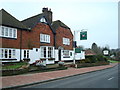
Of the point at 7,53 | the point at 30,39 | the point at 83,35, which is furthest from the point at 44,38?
the point at 7,53

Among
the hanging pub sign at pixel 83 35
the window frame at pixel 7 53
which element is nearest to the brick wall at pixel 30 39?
the window frame at pixel 7 53

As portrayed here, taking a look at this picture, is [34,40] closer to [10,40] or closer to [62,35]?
[10,40]

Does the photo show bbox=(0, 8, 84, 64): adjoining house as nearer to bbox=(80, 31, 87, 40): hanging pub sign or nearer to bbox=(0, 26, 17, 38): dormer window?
bbox=(0, 26, 17, 38): dormer window

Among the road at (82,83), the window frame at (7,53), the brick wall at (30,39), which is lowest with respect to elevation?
the road at (82,83)

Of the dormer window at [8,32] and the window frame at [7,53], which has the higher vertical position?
the dormer window at [8,32]

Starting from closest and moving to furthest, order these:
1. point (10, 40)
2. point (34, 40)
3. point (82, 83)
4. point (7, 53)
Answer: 1. point (82, 83)
2. point (7, 53)
3. point (10, 40)
4. point (34, 40)

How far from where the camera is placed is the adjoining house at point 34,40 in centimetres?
1919

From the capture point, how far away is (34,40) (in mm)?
23234

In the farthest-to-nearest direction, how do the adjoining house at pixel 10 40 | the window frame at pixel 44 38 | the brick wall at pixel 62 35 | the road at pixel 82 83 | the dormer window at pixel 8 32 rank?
the brick wall at pixel 62 35 → the window frame at pixel 44 38 → the dormer window at pixel 8 32 → the adjoining house at pixel 10 40 → the road at pixel 82 83

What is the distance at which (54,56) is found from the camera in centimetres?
2644

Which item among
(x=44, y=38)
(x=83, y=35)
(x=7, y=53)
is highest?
(x=83, y=35)

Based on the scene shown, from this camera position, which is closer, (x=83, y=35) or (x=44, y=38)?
(x=83, y=35)

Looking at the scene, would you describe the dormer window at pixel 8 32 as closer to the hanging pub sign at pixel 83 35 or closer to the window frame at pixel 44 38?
the window frame at pixel 44 38

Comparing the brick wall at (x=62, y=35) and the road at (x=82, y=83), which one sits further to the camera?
the brick wall at (x=62, y=35)
